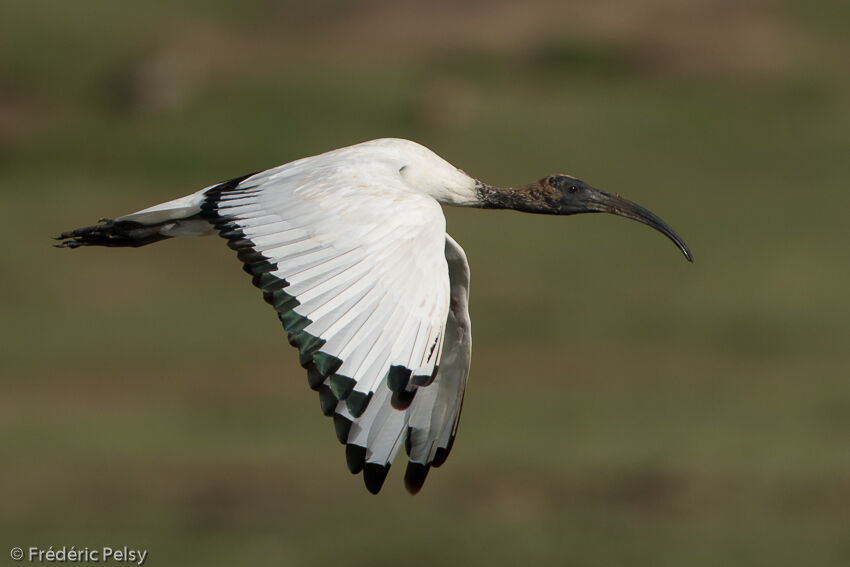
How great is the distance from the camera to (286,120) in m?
20.8

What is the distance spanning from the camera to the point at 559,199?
27.1 feet

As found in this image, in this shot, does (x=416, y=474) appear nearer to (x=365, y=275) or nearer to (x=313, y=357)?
(x=365, y=275)

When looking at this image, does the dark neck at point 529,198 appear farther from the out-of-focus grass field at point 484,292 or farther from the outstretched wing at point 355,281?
the out-of-focus grass field at point 484,292

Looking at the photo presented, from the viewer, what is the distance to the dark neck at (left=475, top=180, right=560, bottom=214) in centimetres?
808

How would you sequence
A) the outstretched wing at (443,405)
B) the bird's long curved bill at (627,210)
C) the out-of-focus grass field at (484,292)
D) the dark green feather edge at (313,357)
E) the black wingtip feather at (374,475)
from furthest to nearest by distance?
1. the out-of-focus grass field at (484,292)
2. the bird's long curved bill at (627,210)
3. the outstretched wing at (443,405)
4. the black wingtip feather at (374,475)
5. the dark green feather edge at (313,357)

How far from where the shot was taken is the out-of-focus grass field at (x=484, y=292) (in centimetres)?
1248

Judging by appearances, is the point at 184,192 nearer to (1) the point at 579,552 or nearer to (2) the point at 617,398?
(2) the point at 617,398

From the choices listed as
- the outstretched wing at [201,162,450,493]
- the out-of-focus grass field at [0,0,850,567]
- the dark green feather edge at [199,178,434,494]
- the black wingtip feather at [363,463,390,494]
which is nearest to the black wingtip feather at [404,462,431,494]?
the outstretched wing at [201,162,450,493]

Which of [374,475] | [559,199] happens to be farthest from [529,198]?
[374,475]

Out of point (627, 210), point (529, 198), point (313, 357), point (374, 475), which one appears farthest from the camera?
point (529, 198)

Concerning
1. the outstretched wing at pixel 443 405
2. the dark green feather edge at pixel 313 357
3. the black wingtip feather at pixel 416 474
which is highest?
the dark green feather edge at pixel 313 357

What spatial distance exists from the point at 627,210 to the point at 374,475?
6.65 ft

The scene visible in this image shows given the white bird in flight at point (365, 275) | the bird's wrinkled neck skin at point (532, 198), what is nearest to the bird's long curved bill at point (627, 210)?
the bird's wrinkled neck skin at point (532, 198)

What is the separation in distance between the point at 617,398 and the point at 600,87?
767cm
